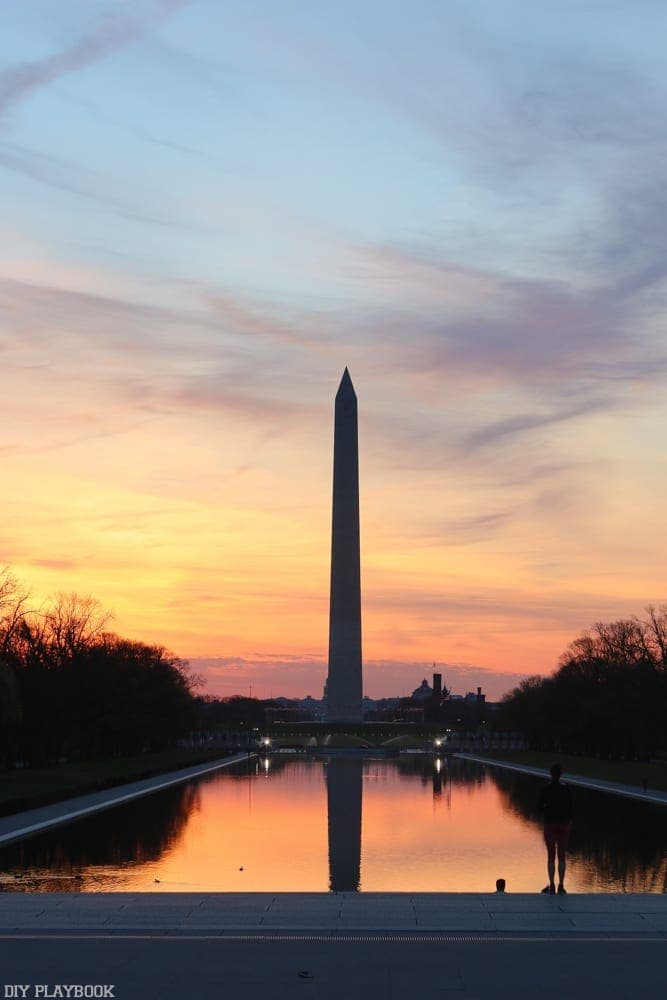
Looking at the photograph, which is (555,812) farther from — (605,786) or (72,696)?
(72,696)

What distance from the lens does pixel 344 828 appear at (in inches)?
1260

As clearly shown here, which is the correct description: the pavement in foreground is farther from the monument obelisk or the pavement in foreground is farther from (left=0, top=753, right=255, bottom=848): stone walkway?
the monument obelisk

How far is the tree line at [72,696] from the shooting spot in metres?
64.9

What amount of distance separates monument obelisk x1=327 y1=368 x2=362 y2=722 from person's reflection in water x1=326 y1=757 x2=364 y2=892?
129ft

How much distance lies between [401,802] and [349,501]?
5883 cm

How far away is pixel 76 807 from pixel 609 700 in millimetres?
52201

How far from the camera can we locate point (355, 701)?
108 m

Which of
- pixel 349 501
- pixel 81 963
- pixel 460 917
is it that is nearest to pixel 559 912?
pixel 460 917

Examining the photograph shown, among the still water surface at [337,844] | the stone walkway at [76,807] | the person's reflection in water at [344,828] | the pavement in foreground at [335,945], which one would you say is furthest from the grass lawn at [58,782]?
the pavement in foreground at [335,945]

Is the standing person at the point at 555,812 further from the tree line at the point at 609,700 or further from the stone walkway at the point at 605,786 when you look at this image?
the tree line at the point at 609,700

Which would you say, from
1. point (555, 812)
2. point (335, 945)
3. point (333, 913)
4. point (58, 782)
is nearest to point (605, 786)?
point (58, 782)

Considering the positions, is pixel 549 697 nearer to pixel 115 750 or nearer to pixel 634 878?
pixel 115 750

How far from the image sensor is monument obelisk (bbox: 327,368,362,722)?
98.6m

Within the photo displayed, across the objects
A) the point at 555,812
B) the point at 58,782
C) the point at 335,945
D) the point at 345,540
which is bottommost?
the point at 335,945
